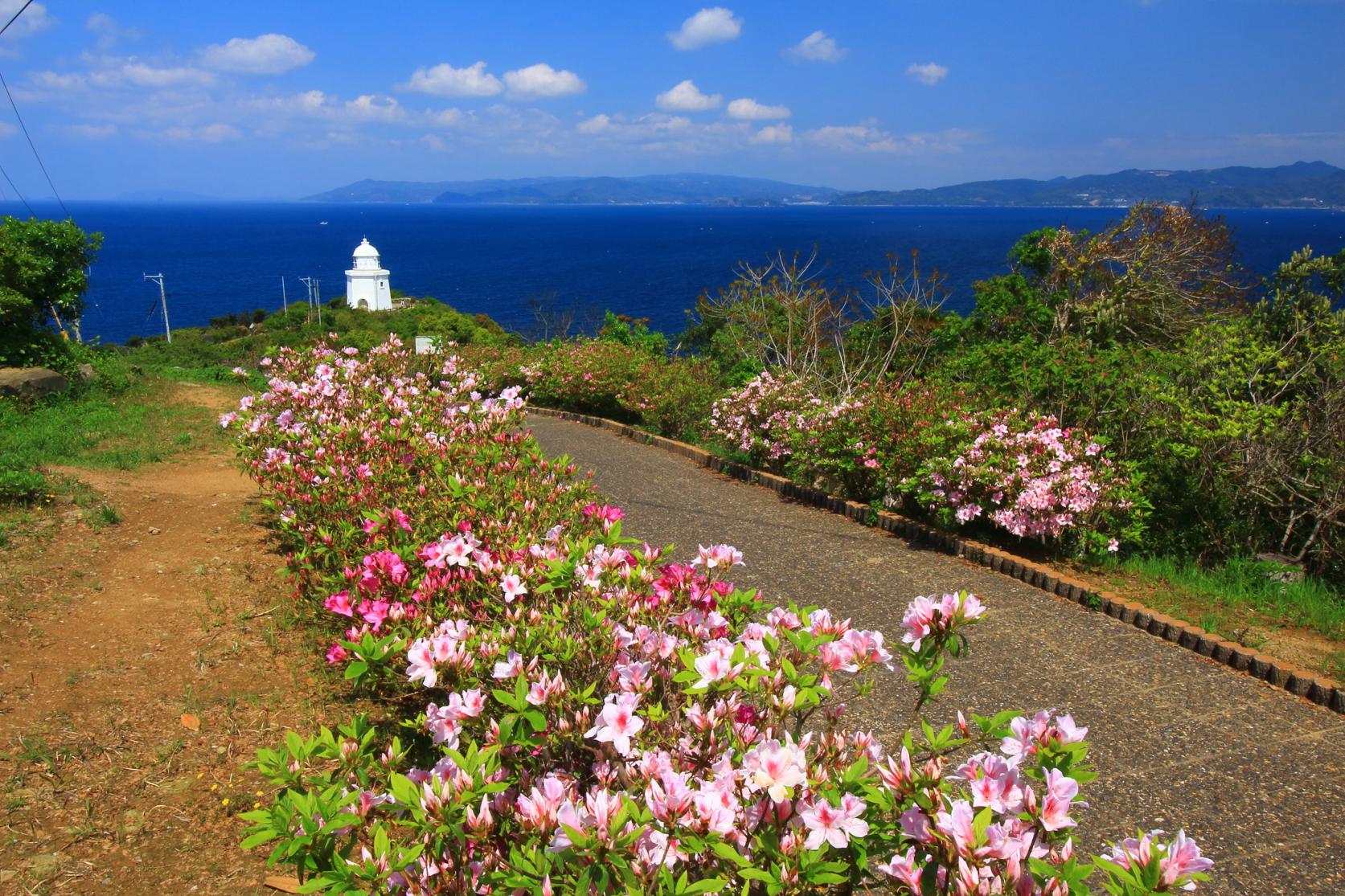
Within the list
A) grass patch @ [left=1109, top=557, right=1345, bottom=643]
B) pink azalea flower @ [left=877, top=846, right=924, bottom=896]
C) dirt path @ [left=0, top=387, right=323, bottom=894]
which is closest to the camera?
pink azalea flower @ [left=877, top=846, right=924, bottom=896]

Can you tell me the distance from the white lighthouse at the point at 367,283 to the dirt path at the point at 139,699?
209ft

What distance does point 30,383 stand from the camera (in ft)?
35.0

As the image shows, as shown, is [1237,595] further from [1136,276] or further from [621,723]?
[1136,276]

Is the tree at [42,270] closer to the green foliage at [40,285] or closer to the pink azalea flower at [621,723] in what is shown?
the green foliage at [40,285]

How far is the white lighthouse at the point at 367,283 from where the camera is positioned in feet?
218

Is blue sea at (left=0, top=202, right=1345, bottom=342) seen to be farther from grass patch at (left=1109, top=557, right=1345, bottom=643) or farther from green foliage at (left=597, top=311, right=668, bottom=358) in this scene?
grass patch at (left=1109, top=557, right=1345, bottom=643)

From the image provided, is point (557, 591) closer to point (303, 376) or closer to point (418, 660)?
point (418, 660)

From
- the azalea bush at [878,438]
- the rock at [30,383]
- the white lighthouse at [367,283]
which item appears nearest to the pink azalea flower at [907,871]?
the azalea bush at [878,438]

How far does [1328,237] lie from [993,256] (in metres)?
56.1

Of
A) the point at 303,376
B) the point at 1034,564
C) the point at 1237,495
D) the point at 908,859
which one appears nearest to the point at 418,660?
the point at 908,859

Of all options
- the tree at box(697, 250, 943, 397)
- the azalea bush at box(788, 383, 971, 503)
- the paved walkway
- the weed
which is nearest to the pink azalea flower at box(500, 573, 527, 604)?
the weed

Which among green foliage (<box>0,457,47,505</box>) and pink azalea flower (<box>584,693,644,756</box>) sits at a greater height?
pink azalea flower (<box>584,693,644,756</box>)

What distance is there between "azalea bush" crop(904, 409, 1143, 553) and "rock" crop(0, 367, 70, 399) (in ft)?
33.9

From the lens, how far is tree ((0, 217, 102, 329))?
1091 centimetres
